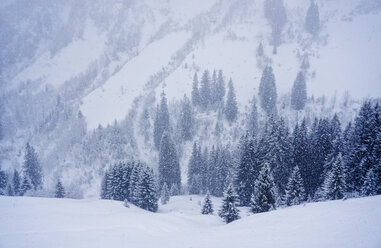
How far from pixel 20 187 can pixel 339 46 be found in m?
136

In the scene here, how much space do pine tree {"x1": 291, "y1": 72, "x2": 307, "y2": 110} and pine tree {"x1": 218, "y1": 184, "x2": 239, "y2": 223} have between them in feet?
223

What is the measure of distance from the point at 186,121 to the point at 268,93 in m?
32.2

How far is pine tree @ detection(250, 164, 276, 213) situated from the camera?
32.9 metres

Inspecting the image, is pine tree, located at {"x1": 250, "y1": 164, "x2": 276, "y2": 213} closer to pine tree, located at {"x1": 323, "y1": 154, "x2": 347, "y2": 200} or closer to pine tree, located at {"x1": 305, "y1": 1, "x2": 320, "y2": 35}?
pine tree, located at {"x1": 323, "y1": 154, "x2": 347, "y2": 200}

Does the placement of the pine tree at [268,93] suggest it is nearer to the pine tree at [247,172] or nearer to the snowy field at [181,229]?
the pine tree at [247,172]

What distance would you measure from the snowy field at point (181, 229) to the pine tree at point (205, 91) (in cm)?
7021

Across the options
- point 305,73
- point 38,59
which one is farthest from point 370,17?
point 38,59

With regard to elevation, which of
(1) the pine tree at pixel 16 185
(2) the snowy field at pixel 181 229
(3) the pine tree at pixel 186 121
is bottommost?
(1) the pine tree at pixel 16 185

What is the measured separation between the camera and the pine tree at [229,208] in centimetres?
3359

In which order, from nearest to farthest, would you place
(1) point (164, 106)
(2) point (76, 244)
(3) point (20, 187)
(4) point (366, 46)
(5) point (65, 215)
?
(2) point (76, 244), (5) point (65, 215), (3) point (20, 187), (1) point (164, 106), (4) point (366, 46)

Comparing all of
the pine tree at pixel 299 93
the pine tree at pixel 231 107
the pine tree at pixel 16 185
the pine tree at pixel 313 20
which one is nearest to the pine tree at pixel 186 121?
the pine tree at pixel 231 107

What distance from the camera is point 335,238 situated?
1575 centimetres

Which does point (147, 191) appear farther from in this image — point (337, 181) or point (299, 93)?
point (299, 93)

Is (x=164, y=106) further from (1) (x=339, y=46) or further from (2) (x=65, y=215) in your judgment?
(1) (x=339, y=46)
